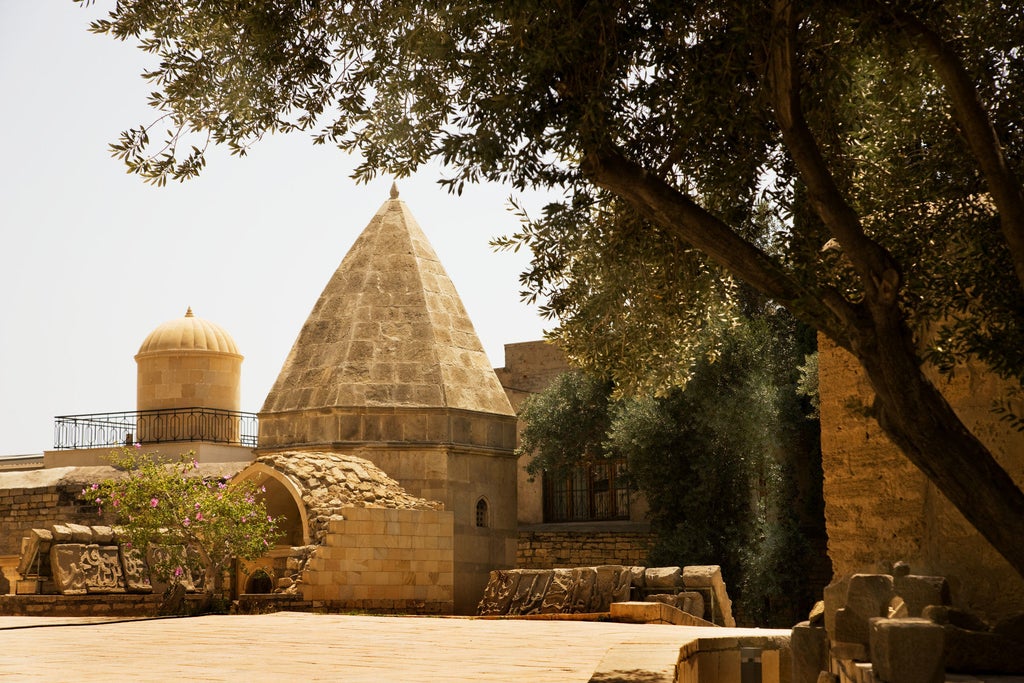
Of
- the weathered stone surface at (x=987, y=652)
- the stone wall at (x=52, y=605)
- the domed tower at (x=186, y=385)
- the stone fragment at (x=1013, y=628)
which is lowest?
the stone wall at (x=52, y=605)

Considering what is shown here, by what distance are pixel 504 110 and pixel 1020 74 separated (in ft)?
9.89

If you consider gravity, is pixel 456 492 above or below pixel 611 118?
below

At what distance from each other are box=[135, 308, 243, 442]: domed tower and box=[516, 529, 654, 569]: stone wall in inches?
314

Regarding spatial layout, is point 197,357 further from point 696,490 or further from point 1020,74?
point 1020,74

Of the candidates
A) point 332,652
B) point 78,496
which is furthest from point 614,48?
point 78,496

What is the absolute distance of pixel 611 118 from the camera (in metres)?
6.57

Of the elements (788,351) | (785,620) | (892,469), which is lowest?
(785,620)

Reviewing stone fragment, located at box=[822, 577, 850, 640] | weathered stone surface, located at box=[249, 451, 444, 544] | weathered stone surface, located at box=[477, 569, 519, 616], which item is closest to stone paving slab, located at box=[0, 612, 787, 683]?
stone fragment, located at box=[822, 577, 850, 640]

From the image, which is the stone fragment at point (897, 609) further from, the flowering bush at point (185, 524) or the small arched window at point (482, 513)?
the small arched window at point (482, 513)

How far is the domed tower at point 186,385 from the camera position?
25.6 m

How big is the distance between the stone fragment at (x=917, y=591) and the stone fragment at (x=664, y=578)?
897cm

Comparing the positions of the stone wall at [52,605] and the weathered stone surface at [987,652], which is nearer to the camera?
the weathered stone surface at [987,652]

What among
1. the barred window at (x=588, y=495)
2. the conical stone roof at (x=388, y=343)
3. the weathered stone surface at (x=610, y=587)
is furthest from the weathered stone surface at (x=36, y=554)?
the barred window at (x=588, y=495)

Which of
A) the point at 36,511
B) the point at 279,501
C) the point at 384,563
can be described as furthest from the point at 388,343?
the point at 36,511
